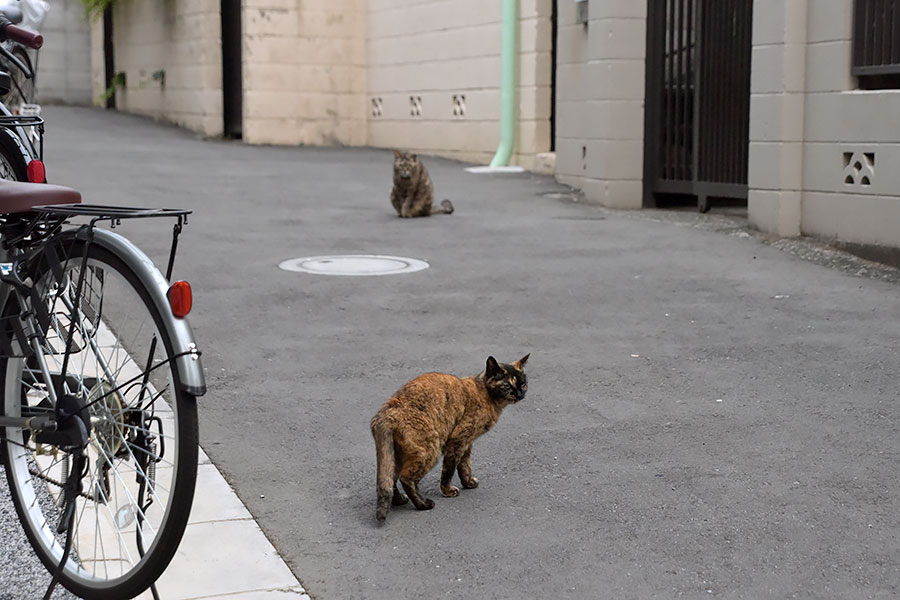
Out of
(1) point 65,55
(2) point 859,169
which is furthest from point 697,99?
(1) point 65,55

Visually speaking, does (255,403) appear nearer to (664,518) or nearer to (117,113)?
(664,518)

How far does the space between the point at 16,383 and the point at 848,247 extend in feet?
27.4

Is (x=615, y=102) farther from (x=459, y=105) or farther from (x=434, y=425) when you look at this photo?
(x=434, y=425)

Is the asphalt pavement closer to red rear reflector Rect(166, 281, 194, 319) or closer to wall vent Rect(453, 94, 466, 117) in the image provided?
red rear reflector Rect(166, 281, 194, 319)

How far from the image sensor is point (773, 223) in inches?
446

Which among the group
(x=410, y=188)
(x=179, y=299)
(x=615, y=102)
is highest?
(x=615, y=102)

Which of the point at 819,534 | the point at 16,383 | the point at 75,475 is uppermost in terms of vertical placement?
the point at 16,383

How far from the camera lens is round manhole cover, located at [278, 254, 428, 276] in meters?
9.24

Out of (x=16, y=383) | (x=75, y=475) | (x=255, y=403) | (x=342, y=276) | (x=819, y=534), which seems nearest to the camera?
(x=75, y=475)

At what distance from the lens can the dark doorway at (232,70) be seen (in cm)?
2238

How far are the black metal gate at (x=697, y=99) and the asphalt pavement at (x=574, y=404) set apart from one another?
152 cm

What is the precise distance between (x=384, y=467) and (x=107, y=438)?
104 centimetres

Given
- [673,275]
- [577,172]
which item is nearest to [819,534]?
[673,275]

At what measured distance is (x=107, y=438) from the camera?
11.0 ft
